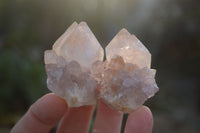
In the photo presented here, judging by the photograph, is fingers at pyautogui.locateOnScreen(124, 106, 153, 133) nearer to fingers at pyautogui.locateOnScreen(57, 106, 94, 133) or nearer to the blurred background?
fingers at pyautogui.locateOnScreen(57, 106, 94, 133)

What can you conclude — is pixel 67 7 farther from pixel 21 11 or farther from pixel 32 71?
pixel 32 71

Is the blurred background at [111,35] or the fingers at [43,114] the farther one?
the blurred background at [111,35]

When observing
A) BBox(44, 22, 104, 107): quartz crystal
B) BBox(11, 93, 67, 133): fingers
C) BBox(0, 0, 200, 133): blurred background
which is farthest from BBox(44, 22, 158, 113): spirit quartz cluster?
BBox(0, 0, 200, 133): blurred background

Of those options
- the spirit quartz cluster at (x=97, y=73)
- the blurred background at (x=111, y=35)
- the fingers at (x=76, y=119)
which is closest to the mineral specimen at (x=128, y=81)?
the spirit quartz cluster at (x=97, y=73)

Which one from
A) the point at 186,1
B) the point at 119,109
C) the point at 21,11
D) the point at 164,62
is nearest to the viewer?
the point at 119,109

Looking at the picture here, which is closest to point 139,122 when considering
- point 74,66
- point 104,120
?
point 104,120

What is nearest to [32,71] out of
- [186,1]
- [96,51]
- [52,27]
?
[52,27]

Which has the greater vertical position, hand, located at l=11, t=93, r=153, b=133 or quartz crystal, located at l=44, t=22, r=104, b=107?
quartz crystal, located at l=44, t=22, r=104, b=107

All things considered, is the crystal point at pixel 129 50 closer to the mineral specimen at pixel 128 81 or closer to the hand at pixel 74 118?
the mineral specimen at pixel 128 81
